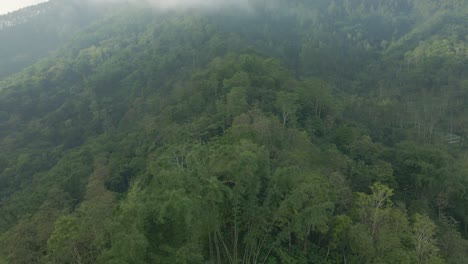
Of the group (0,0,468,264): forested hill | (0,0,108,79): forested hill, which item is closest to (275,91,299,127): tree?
(0,0,468,264): forested hill

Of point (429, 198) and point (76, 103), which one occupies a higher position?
point (76, 103)

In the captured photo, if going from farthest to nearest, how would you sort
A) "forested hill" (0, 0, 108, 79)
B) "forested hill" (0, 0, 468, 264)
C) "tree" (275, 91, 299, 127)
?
1. "forested hill" (0, 0, 108, 79)
2. "tree" (275, 91, 299, 127)
3. "forested hill" (0, 0, 468, 264)

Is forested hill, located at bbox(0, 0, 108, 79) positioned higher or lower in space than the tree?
higher

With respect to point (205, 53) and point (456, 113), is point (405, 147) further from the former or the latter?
point (205, 53)

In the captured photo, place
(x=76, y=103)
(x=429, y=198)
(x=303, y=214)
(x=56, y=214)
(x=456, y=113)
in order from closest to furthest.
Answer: (x=303, y=214), (x=56, y=214), (x=429, y=198), (x=456, y=113), (x=76, y=103)

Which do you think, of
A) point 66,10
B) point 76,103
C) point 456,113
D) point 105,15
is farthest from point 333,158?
point 66,10

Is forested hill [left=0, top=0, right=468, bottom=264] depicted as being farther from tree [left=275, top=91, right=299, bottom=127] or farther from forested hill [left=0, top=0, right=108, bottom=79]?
forested hill [left=0, top=0, right=108, bottom=79]

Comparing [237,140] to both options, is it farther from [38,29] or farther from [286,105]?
[38,29]

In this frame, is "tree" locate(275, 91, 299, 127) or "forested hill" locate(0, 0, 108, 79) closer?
"tree" locate(275, 91, 299, 127)

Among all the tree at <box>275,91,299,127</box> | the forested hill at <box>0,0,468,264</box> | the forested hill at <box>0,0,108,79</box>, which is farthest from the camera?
the forested hill at <box>0,0,108,79</box>
